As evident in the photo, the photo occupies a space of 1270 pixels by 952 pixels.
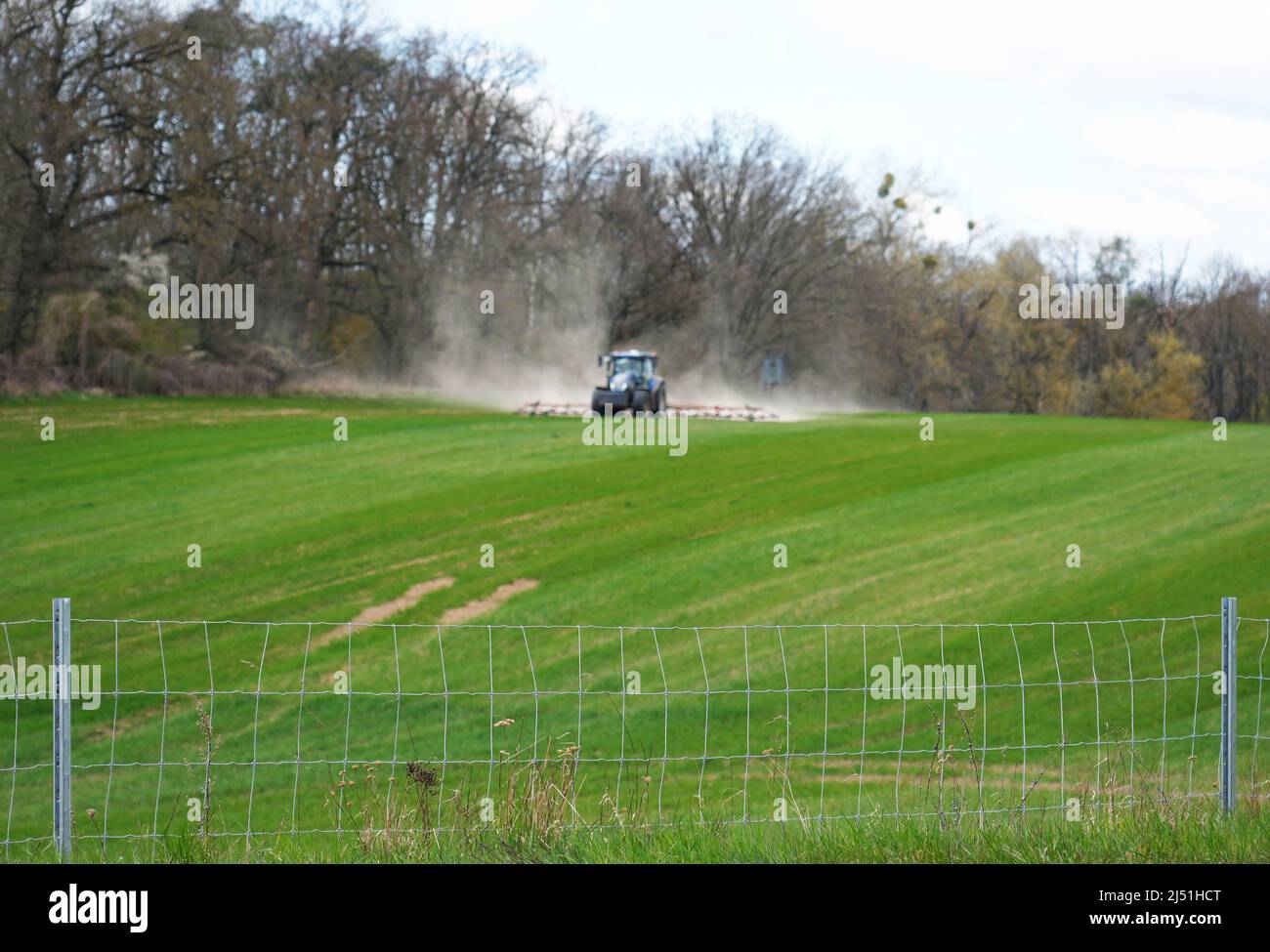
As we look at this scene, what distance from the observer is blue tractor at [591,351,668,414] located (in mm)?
37784

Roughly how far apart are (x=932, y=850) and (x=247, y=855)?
3023mm

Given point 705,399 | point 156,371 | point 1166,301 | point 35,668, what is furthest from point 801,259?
point 35,668

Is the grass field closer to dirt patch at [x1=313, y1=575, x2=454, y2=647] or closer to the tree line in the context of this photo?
dirt patch at [x1=313, y1=575, x2=454, y2=647]

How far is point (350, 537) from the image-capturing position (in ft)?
74.9

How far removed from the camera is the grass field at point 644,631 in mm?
9281

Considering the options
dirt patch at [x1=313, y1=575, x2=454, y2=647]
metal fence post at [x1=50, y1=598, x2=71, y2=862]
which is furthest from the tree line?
metal fence post at [x1=50, y1=598, x2=71, y2=862]

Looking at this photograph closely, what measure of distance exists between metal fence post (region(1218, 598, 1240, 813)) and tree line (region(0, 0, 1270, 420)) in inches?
1455

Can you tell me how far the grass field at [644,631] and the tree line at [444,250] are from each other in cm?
1274

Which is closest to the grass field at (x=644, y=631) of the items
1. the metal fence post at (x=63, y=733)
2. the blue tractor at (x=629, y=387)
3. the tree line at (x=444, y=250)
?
the metal fence post at (x=63, y=733)

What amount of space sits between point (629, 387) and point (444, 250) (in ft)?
63.9

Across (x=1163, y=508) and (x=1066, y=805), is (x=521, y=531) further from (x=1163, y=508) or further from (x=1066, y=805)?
(x=1066, y=805)

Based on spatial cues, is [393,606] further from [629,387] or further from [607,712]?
[629,387]

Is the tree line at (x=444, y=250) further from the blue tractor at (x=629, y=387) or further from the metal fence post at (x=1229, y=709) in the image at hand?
the metal fence post at (x=1229, y=709)

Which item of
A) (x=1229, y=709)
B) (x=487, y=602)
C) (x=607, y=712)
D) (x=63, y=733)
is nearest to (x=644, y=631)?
(x=487, y=602)
